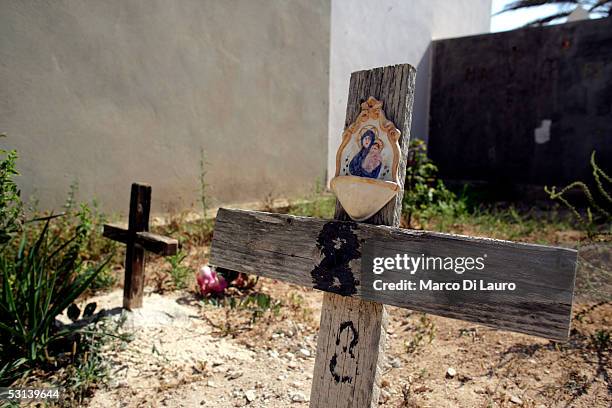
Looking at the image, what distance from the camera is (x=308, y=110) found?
5.04 meters

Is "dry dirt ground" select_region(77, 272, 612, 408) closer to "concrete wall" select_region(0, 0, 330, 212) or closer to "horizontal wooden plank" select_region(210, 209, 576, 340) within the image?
"horizontal wooden plank" select_region(210, 209, 576, 340)

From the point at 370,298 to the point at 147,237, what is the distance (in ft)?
5.22

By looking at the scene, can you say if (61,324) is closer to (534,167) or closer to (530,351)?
(530,351)

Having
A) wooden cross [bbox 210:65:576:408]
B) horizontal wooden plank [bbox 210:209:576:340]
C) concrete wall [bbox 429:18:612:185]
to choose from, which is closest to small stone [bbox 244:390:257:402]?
wooden cross [bbox 210:65:576:408]

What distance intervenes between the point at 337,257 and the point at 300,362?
119 centimetres

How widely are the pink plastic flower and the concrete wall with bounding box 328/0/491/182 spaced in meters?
2.97

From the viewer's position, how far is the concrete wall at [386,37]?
5.33 m

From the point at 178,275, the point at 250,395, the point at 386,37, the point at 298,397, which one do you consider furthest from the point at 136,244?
the point at 386,37

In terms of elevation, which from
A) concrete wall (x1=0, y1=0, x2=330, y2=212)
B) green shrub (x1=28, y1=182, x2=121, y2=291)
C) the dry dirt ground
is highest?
concrete wall (x1=0, y1=0, x2=330, y2=212)

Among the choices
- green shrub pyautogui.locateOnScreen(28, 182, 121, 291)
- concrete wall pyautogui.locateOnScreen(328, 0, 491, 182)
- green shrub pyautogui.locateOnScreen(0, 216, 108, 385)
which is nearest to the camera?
green shrub pyautogui.locateOnScreen(0, 216, 108, 385)

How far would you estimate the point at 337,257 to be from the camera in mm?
1138

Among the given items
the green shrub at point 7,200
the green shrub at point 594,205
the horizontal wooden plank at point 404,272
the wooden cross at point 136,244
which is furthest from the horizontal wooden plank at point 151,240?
the green shrub at point 594,205

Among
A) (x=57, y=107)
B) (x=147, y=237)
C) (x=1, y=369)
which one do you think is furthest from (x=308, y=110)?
(x=1, y=369)

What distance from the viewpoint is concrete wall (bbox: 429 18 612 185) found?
5.88m
